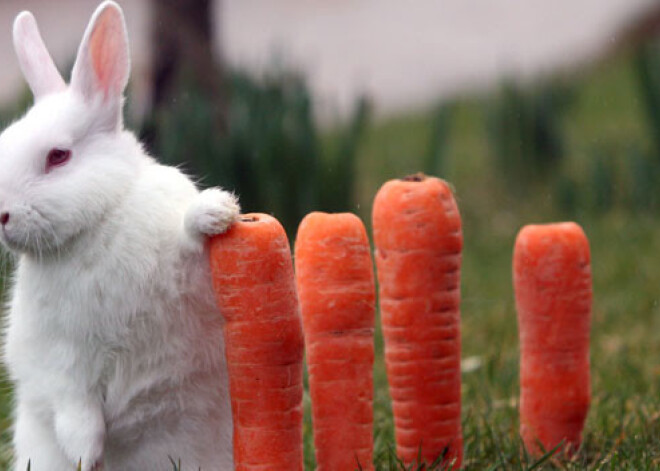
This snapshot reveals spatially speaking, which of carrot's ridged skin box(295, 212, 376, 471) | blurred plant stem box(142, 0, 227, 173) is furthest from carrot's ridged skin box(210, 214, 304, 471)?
blurred plant stem box(142, 0, 227, 173)

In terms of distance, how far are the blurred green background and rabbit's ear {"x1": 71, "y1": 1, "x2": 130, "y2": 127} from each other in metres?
0.37

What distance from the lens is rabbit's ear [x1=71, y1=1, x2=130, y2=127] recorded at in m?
1.82

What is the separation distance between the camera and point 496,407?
2900 mm

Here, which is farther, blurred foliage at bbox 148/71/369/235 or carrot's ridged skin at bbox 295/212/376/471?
blurred foliage at bbox 148/71/369/235

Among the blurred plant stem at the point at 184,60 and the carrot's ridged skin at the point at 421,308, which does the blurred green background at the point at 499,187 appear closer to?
the blurred plant stem at the point at 184,60

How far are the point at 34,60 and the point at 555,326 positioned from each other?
56.0 inches

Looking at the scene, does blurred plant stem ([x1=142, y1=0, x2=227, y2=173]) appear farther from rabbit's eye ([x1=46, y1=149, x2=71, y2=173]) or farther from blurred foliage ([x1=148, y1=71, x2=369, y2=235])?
rabbit's eye ([x1=46, y1=149, x2=71, y2=173])

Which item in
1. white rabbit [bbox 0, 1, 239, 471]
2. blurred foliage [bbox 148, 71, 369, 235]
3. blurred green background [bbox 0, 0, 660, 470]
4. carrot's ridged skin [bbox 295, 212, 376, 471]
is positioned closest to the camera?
white rabbit [bbox 0, 1, 239, 471]

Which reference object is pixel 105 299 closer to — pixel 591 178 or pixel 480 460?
pixel 480 460

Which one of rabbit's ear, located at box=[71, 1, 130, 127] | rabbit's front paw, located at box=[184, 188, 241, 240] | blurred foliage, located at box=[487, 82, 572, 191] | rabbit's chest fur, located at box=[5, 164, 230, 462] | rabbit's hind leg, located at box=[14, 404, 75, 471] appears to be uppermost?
blurred foliage, located at box=[487, 82, 572, 191]

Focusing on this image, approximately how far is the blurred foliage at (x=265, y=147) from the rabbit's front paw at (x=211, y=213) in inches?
43.4

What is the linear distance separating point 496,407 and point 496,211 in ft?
11.2

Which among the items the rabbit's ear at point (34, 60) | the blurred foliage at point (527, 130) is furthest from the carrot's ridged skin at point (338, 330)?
the blurred foliage at point (527, 130)

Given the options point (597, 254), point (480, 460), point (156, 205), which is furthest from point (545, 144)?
point (156, 205)
